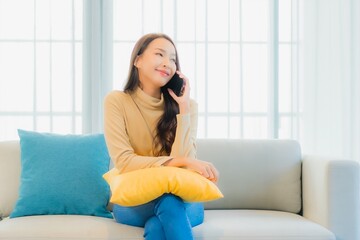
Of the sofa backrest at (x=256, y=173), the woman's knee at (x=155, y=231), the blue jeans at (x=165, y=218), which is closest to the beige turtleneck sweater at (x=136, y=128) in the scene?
the blue jeans at (x=165, y=218)

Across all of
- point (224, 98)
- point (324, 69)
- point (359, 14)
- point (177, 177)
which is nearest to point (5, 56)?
point (224, 98)

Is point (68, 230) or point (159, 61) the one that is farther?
point (159, 61)

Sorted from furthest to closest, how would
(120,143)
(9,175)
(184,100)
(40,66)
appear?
(40,66) < (9,175) < (184,100) < (120,143)

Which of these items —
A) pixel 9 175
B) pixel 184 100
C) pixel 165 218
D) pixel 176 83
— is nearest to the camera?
pixel 165 218

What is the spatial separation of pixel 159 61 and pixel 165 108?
24 centimetres

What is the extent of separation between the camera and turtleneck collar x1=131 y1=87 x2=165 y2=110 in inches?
98.0

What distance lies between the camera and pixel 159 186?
203cm

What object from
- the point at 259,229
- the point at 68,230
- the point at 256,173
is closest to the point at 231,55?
the point at 256,173

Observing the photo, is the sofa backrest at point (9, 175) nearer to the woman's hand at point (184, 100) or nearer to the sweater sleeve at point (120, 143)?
the sweater sleeve at point (120, 143)

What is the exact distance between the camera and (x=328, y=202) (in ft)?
8.00

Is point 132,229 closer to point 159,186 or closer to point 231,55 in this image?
point 159,186

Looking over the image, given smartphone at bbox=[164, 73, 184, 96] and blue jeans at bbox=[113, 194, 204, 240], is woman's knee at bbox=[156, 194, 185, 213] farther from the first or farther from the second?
smartphone at bbox=[164, 73, 184, 96]

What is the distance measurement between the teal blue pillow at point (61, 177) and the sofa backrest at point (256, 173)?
1.98 feet

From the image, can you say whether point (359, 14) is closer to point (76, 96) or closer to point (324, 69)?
point (324, 69)
